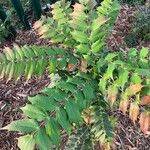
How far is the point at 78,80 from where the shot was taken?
2387 mm

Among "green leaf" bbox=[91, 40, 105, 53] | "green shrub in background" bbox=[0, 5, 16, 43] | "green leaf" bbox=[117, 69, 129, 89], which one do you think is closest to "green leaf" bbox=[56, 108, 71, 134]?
"green leaf" bbox=[117, 69, 129, 89]

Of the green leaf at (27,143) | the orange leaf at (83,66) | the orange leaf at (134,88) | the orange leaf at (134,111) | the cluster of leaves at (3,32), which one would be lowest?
the orange leaf at (134,111)

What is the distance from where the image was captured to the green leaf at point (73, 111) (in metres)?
2.07

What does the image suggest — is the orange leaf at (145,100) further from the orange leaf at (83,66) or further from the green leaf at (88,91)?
the orange leaf at (83,66)

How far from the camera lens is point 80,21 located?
2.58 meters

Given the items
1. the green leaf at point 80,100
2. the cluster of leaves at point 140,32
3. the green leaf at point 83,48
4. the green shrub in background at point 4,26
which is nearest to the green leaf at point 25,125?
the green leaf at point 80,100

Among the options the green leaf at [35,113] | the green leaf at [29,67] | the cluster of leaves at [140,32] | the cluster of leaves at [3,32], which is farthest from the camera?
the cluster of leaves at [3,32]

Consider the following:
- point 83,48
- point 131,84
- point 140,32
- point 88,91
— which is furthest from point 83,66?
point 140,32

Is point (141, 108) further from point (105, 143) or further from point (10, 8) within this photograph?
point (10, 8)

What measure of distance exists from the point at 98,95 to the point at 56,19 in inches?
26.2

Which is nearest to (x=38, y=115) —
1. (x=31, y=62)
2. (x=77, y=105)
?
(x=77, y=105)

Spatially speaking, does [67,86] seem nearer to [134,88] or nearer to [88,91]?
[88,91]

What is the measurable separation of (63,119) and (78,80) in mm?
420

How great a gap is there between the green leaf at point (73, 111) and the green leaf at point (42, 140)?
0.66 ft
